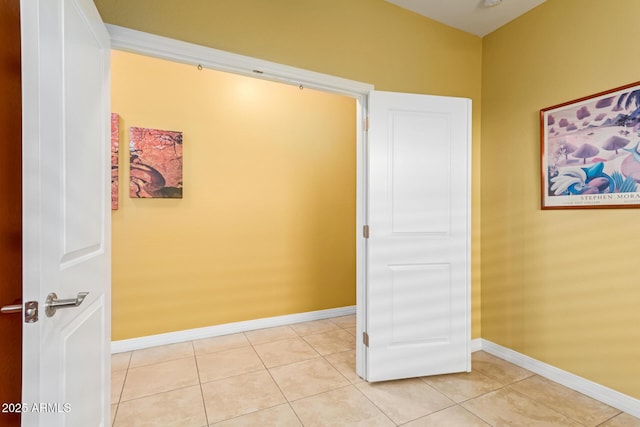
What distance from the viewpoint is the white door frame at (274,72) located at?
1.55 meters

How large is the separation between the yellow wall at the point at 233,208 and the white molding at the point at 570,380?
166cm

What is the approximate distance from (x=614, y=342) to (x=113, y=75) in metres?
4.15

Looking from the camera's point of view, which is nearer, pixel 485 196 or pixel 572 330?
pixel 572 330

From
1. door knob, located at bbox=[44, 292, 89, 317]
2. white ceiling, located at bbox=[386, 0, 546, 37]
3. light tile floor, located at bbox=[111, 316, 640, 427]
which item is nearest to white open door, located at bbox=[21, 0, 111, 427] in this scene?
door knob, located at bbox=[44, 292, 89, 317]

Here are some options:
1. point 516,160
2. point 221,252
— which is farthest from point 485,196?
point 221,252

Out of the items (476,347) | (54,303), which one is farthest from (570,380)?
(54,303)

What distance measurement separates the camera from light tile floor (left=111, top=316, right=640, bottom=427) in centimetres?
178

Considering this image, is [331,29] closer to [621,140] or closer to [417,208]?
[417,208]

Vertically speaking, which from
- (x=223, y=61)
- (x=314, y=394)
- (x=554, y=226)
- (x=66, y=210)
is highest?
(x=223, y=61)

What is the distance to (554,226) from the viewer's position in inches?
86.2

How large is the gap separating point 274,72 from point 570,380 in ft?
9.31

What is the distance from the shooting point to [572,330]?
209 centimetres

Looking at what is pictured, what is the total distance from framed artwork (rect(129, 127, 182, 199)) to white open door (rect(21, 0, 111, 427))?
134 centimetres

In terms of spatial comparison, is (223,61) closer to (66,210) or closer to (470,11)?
(66,210)
